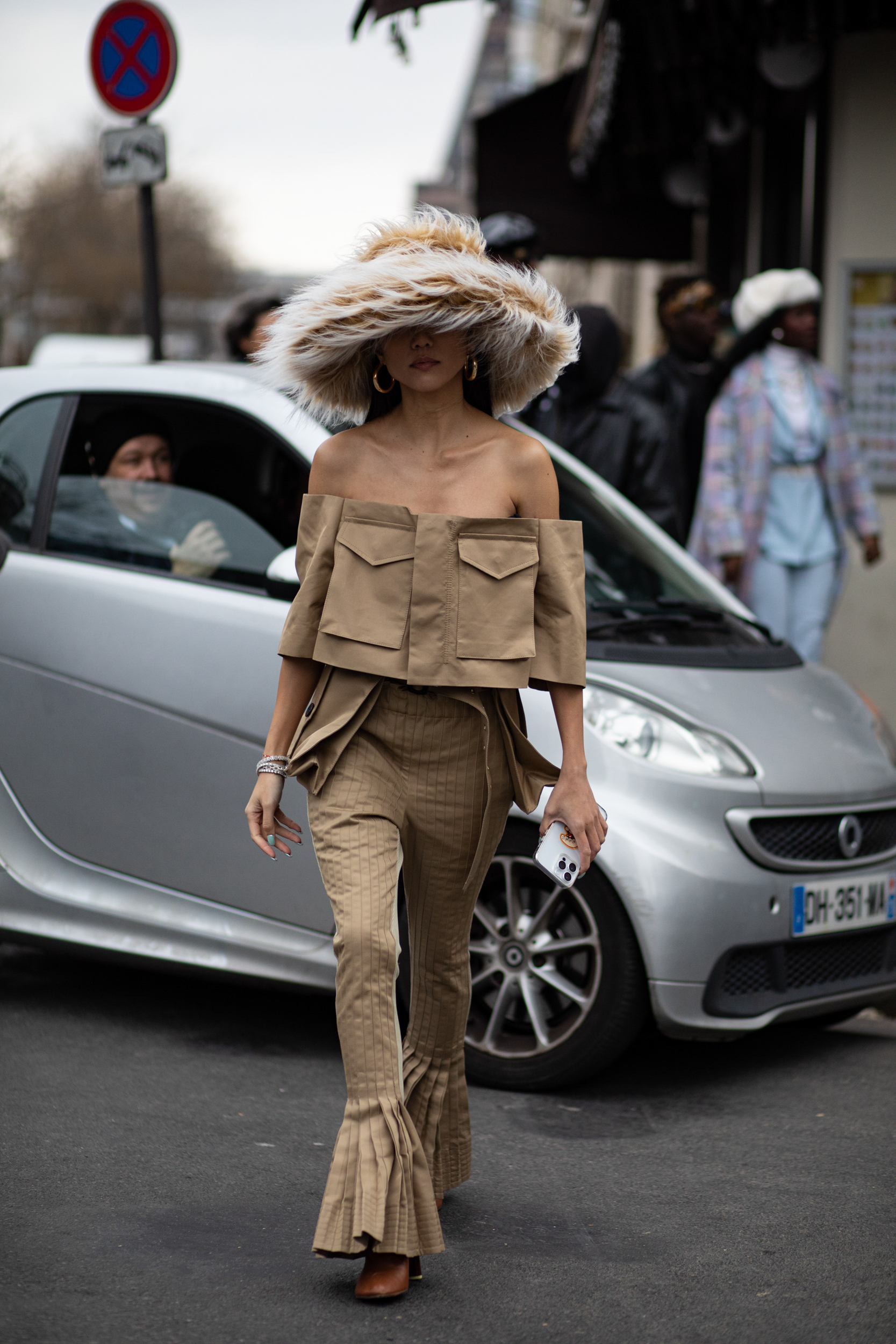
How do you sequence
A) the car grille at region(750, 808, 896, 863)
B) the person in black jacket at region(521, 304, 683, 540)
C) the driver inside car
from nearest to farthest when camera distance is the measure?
the car grille at region(750, 808, 896, 863) < the driver inside car < the person in black jacket at region(521, 304, 683, 540)

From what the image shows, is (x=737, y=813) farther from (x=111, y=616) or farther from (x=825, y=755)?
(x=111, y=616)

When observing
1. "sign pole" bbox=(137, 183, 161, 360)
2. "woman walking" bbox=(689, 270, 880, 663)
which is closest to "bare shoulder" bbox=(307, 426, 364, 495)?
"woman walking" bbox=(689, 270, 880, 663)

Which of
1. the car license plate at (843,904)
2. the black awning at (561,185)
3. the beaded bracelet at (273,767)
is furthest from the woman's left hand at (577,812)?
the black awning at (561,185)

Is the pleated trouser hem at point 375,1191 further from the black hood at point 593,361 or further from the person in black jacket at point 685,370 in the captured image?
the person in black jacket at point 685,370

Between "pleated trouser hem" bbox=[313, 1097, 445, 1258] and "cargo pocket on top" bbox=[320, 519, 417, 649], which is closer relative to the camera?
"pleated trouser hem" bbox=[313, 1097, 445, 1258]

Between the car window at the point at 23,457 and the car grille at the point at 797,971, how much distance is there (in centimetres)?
228

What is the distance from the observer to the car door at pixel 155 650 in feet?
13.8

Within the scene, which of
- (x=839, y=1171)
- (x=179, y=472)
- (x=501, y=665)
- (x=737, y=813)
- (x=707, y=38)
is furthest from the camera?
(x=707, y=38)

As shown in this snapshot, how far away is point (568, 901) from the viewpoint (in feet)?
13.0

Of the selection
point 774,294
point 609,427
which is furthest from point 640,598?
point 774,294

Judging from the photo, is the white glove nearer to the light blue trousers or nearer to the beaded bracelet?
the beaded bracelet

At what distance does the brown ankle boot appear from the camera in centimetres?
289

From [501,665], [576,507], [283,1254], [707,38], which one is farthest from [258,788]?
[707,38]

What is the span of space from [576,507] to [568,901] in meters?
1.38
